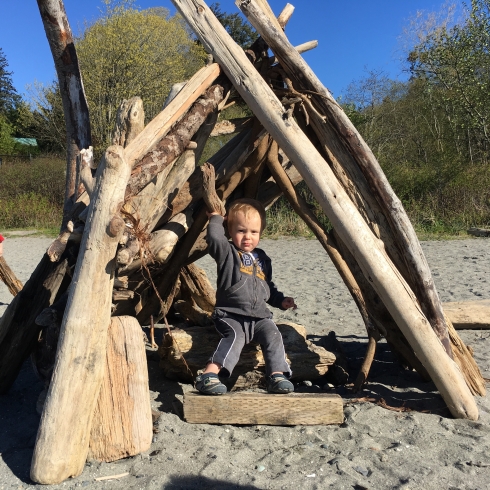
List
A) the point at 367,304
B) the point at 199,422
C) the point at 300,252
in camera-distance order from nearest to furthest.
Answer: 1. the point at 199,422
2. the point at 367,304
3. the point at 300,252

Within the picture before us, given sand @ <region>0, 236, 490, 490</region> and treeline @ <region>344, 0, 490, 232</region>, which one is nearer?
Result: sand @ <region>0, 236, 490, 490</region>

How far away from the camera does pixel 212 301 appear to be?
16.4 ft

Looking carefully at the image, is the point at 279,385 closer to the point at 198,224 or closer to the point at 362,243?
the point at 362,243

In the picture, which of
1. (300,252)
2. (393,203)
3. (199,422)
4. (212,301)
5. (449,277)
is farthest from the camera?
(300,252)

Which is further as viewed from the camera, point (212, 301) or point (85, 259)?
point (212, 301)

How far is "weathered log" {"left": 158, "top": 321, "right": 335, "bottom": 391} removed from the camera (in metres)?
3.56

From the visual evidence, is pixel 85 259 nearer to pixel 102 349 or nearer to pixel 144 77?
pixel 102 349

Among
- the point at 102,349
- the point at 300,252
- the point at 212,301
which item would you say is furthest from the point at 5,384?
the point at 300,252

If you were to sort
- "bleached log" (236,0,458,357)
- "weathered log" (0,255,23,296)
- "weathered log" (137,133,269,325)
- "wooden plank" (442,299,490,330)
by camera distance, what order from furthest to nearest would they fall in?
"weathered log" (0,255,23,296) < "wooden plank" (442,299,490,330) < "weathered log" (137,133,269,325) < "bleached log" (236,0,458,357)

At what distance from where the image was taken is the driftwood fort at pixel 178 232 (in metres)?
2.64

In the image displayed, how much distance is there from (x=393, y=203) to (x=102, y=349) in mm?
2044

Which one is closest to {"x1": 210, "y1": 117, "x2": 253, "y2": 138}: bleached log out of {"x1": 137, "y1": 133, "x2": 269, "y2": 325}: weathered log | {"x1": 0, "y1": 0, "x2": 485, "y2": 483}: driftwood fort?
{"x1": 0, "y1": 0, "x2": 485, "y2": 483}: driftwood fort

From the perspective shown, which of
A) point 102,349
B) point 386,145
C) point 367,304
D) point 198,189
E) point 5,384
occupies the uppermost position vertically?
point 386,145

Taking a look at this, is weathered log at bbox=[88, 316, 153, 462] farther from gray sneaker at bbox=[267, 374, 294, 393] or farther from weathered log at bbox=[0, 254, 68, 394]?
weathered log at bbox=[0, 254, 68, 394]
